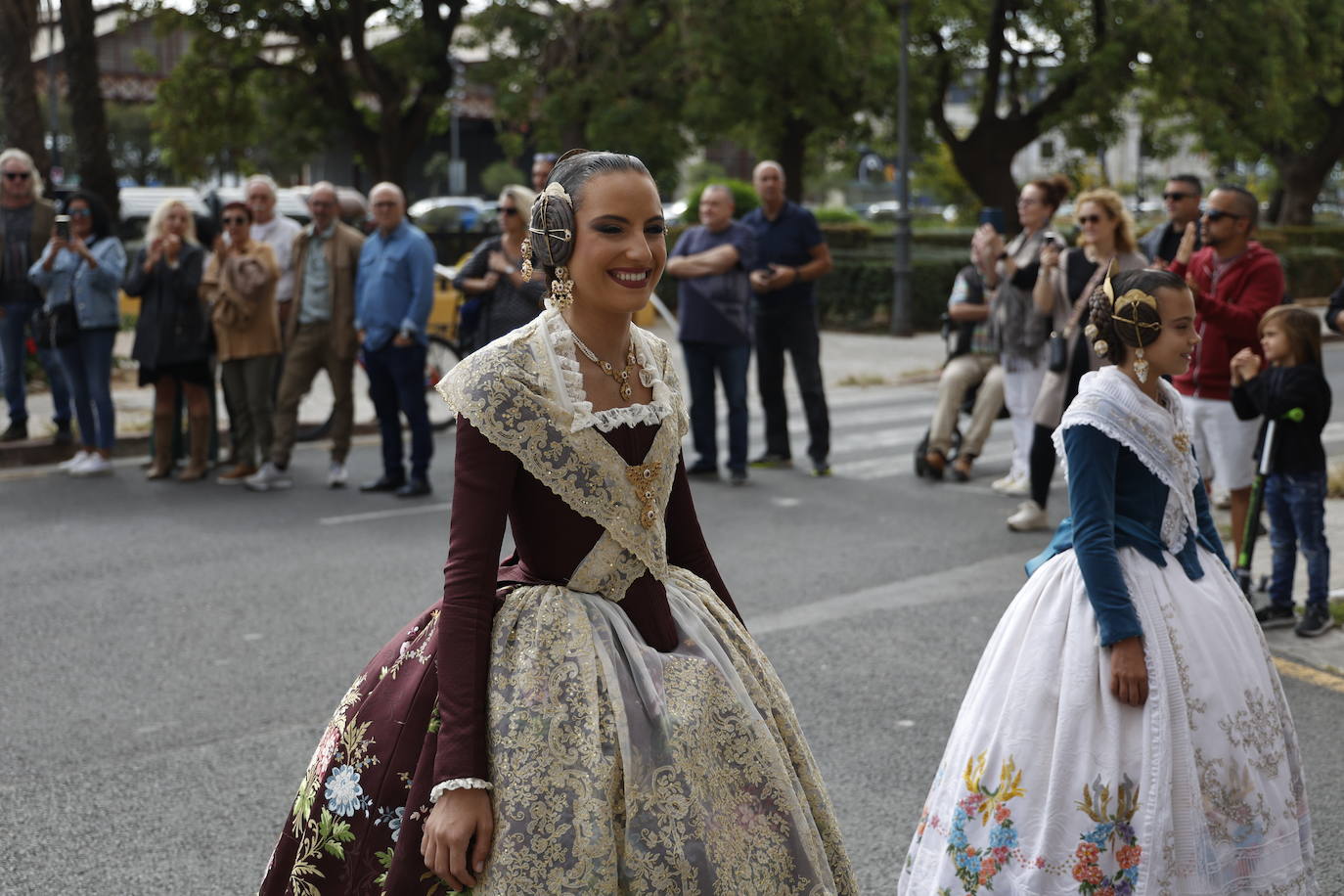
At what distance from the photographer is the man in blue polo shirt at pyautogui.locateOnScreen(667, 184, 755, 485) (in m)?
10.4

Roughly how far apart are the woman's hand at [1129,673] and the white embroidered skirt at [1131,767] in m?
0.03

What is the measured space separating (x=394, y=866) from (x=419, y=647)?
355mm

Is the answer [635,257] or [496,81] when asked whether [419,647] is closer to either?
[635,257]

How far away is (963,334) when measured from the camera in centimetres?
1082

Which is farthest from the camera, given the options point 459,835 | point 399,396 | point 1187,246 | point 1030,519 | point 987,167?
point 987,167

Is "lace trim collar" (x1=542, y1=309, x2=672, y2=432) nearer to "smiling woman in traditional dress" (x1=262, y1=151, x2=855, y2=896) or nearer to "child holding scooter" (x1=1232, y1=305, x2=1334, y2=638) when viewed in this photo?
"smiling woman in traditional dress" (x1=262, y1=151, x2=855, y2=896)

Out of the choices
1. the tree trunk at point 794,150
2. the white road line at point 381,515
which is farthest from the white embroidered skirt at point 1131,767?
the tree trunk at point 794,150

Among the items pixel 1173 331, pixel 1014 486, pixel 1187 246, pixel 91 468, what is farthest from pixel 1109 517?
pixel 91 468

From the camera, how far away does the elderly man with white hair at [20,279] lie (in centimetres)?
1070

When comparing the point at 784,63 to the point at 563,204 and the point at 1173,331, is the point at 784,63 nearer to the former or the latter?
the point at 1173,331

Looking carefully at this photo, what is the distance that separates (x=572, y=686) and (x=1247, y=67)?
87.0 ft

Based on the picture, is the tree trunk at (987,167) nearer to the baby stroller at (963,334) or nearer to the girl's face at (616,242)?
the baby stroller at (963,334)

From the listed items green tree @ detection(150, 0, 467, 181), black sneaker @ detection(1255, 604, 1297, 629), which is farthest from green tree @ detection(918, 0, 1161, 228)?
black sneaker @ detection(1255, 604, 1297, 629)

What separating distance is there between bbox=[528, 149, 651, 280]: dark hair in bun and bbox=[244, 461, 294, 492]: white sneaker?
8.01 m
